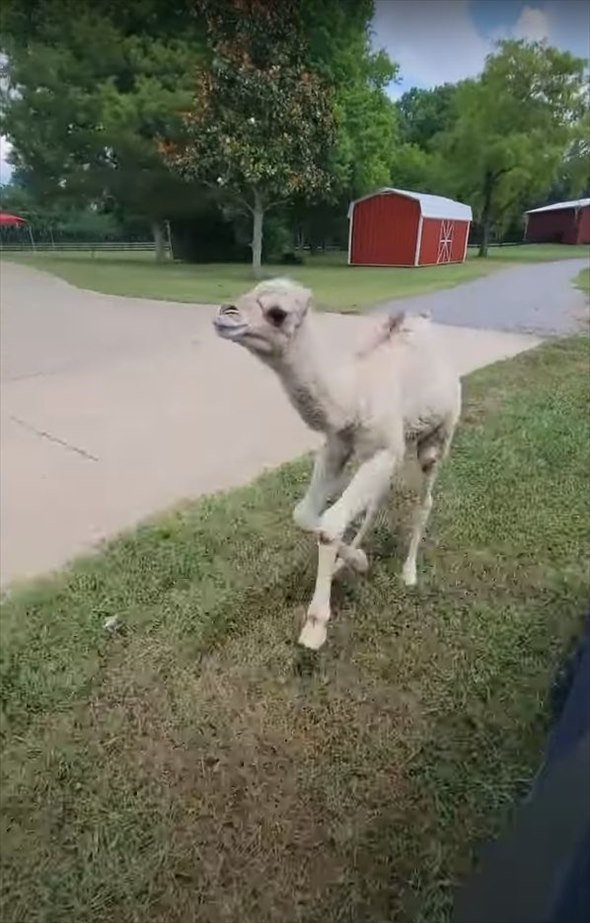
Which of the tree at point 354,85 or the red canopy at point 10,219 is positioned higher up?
the tree at point 354,85

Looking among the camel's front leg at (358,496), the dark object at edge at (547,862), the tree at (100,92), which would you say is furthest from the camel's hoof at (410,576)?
the tree at (100,92)

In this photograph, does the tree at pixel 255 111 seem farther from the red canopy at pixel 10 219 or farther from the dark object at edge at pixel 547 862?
the dark object at edge at pixel 547 862

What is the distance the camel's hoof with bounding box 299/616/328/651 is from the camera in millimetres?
806

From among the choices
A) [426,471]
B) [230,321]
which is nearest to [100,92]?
[230,321]

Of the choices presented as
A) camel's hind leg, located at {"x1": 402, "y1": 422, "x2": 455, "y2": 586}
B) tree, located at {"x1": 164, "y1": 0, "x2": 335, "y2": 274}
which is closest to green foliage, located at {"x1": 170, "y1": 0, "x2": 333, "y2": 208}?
tree, located at {"x1": 164, "y1": 0, "x2": 335, "y2": 274}

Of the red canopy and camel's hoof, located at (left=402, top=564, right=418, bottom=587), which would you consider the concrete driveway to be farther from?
camel's hoof, located at (left=402, top=564, right=418, bottom=587)

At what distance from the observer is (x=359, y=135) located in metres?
0.64

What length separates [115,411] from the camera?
1.30 m

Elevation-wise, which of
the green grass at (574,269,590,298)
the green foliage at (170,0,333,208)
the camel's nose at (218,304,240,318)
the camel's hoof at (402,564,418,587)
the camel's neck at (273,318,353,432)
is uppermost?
the green foliage at (170,0,333,208)

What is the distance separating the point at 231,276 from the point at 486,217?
0.97ft

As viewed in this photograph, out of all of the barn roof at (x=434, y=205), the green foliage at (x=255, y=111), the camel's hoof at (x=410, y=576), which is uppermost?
the green foliage at (x=255, y=111)

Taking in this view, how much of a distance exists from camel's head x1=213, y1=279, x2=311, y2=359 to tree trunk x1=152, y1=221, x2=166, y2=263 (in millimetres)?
137

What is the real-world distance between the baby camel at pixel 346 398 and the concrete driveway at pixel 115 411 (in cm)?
6

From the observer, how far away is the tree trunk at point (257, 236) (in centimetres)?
63
